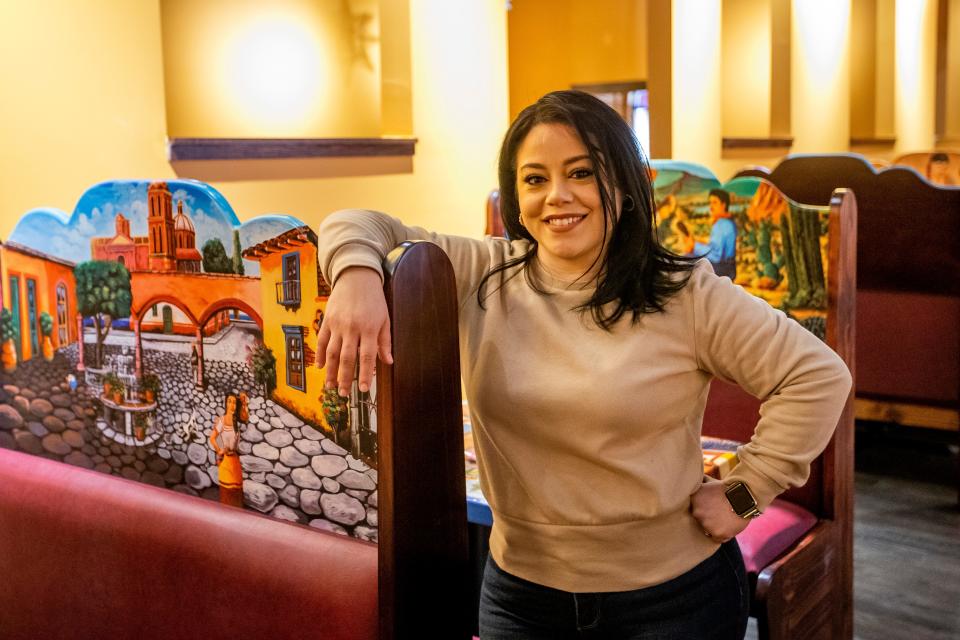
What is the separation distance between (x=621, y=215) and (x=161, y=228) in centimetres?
67

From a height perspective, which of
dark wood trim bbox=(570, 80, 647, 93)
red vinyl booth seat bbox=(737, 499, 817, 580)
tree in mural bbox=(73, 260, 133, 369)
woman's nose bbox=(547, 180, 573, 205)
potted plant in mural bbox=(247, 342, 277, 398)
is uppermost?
dark wood trim bbox=(570, 80, 647, 93)

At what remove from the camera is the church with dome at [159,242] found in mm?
1483

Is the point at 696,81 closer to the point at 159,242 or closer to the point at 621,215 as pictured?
the point at 621,215

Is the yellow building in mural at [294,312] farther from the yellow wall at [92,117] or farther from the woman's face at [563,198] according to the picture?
the yellow wall at [92,117]

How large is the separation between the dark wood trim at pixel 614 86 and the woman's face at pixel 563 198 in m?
7.05

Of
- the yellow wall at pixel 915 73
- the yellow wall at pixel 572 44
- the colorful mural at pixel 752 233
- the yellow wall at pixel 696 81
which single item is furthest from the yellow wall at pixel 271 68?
the yellow wall at pixel 915 73

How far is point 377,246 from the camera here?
4.22ft

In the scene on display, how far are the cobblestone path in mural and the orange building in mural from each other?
32mm

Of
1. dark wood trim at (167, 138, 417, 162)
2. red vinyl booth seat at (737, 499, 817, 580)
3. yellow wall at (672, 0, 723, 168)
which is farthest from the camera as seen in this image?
yellow wall at (672, 0, 723, 168)

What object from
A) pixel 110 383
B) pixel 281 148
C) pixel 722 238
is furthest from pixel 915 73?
pixel 110 383

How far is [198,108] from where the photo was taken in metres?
4.93

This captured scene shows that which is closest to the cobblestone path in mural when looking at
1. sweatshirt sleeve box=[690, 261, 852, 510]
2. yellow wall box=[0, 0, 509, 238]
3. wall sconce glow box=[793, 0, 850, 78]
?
sweatshirt sleeve box=[690, 261, 852, 510]

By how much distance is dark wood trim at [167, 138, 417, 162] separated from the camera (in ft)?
12.2

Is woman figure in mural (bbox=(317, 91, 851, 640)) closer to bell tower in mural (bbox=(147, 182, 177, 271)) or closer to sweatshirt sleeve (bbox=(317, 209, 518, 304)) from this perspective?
sweatshirt sleeve (bbox=(317, 209, 518, 304))
